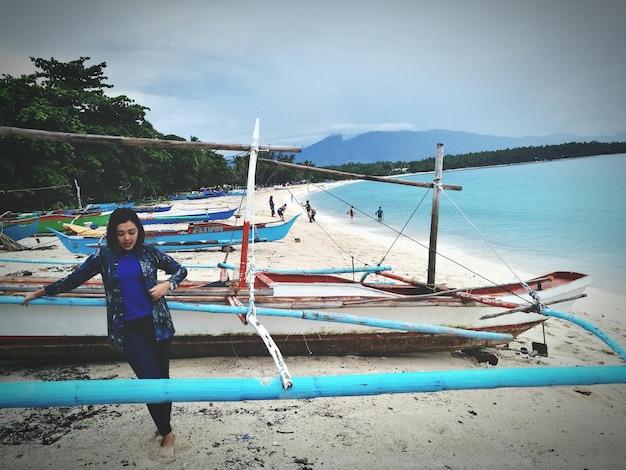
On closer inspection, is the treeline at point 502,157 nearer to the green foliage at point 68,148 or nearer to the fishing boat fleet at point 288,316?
the green foliage at point 68,148

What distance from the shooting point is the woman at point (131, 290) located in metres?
2.30

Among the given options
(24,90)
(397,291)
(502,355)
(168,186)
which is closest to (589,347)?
(502,355)

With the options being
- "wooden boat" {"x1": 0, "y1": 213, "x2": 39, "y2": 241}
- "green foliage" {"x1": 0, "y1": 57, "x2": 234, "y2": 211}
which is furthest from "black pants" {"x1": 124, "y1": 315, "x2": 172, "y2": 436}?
"green foliage" {"x1": 0, "y1": 57, "x2": 234, "y2": 211}

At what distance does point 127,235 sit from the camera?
2.31m

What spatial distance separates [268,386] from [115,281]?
1414 mm

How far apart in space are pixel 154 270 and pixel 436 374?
2.05m

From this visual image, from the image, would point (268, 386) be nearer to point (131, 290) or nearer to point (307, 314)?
point (131, 290)

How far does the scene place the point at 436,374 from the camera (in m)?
1.77

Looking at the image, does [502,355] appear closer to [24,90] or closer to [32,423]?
[32,423]

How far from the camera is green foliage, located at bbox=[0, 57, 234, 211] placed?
19906 millimetres

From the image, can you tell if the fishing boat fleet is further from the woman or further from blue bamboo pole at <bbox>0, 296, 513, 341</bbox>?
the woman

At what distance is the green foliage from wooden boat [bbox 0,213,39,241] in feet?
11.6

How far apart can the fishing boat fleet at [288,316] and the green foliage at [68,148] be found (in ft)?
54.3

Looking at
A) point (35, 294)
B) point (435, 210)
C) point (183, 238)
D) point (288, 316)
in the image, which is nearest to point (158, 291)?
point (35, 294)
